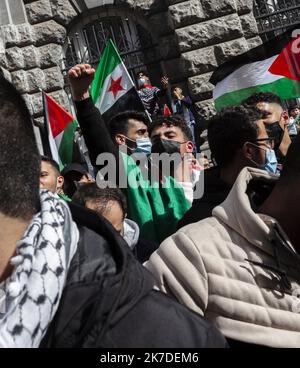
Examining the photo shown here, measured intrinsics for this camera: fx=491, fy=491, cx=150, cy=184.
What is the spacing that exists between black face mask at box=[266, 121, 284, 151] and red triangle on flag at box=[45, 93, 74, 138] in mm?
2490

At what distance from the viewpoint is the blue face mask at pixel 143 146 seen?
10.1 feet

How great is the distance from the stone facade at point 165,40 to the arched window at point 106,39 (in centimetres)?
26

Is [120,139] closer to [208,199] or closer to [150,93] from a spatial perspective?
[208,199]

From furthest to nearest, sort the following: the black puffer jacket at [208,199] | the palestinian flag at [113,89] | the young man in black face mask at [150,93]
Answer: the young man in black face mask at [150,93]
the palestinian flag at [113,89]
the black puffer jacket at [208,199]

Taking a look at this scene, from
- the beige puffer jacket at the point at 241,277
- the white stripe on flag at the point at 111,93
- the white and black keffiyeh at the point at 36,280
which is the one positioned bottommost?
the beige puffer jacket at the point at 241,277

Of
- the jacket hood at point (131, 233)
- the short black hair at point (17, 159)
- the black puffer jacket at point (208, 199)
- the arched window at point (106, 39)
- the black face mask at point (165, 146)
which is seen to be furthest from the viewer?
the arched window at point (106, 39)

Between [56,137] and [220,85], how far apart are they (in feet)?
5.76

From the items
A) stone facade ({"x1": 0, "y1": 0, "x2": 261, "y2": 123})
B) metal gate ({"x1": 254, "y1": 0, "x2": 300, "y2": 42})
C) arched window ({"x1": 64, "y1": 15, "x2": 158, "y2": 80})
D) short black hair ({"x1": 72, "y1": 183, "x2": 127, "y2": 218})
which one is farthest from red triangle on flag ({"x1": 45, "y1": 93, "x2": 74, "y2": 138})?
metal gate ({"x1": 254, "y1": 0, "x2": 300, "y2": 42})

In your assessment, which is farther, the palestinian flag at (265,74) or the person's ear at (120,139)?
the palestinian flag at (265,74)

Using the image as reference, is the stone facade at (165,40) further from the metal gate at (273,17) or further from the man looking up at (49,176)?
the man looking up at (49,176)

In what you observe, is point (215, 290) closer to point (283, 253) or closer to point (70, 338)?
point (283, 253)

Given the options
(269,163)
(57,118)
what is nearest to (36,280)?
(269,163)

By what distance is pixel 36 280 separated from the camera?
909 millimetres

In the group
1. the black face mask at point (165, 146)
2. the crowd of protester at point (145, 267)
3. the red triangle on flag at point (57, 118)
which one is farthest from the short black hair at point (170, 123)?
the red triangle on flag at point (57, 118)
